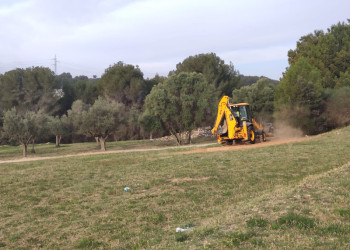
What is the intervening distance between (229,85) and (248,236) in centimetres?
5819

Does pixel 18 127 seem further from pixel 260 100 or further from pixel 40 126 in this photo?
pixel 260 100

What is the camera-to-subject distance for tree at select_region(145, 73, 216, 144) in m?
40.7

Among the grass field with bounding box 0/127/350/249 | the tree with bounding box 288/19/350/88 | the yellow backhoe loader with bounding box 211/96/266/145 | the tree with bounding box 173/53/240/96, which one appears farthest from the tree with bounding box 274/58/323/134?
the grass field with bounding box 0/127/350/249

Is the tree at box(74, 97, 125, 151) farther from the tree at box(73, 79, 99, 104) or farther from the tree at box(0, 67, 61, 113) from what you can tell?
the tree at box(73, 79, 99, 104)

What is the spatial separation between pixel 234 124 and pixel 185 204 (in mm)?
15996

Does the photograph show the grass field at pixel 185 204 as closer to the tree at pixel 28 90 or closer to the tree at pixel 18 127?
the tree at pixel 18 127

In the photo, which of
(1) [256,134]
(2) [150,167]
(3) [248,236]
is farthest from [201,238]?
(1) [256,134]

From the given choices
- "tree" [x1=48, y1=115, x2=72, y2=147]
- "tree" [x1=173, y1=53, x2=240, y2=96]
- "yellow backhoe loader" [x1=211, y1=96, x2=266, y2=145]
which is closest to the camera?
"yellow backhoe loader" [x1=211, y1=96, x2=266, y2=145]

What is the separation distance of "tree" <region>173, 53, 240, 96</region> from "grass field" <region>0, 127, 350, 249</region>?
44.2 meters

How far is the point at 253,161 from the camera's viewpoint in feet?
52.9

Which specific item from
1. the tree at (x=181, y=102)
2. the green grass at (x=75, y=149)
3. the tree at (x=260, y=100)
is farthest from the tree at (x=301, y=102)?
the green grass at (x=75, y=149)

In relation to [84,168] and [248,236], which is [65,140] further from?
[248,236]

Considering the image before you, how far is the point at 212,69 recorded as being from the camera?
199ft

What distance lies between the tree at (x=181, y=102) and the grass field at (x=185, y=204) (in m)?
23.5
